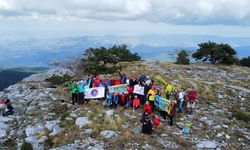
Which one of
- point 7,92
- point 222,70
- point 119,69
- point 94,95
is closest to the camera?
point 94,95

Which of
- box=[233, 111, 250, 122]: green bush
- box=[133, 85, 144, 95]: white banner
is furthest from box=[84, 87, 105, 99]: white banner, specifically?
box=[233, 111, 250, 122]: green bush

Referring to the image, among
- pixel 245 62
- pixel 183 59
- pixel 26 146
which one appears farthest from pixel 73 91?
pixel 245 62

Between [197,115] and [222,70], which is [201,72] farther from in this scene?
[197,115]

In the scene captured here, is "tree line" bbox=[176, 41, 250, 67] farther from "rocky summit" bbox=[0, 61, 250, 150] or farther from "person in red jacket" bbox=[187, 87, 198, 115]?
"person in red jacket" bbox=[187, 87, 198, 115]

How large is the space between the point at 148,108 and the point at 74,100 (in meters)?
6.52

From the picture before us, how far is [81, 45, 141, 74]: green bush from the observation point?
1534 inches

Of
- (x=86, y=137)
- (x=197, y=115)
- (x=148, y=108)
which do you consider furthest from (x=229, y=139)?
(x=86, y=137)

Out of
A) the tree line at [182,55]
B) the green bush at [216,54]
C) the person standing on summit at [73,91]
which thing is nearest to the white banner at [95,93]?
the person standing on summit at [73,91]

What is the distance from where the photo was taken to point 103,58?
45.8m

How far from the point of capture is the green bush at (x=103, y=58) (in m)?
39.0

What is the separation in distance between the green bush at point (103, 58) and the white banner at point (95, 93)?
41.5 ft

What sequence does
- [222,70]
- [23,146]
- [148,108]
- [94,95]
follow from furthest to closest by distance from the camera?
[222,70]
[94,95]
[148,108]
[23,146]

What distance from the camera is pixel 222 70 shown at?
41.3m

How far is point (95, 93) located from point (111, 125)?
18.1 feet
